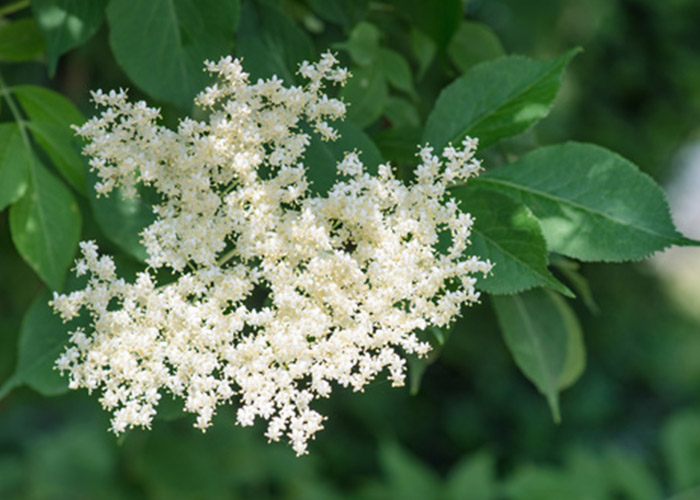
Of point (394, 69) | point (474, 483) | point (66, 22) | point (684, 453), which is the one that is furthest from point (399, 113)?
point (684, 453)

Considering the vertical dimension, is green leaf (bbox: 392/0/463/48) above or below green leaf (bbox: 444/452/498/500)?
above

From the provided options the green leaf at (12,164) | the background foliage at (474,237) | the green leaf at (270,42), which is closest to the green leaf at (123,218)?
the background foliage at (474,237)

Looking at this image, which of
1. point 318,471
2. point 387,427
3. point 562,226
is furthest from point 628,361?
point 562,226

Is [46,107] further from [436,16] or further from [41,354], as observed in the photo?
[436,16]

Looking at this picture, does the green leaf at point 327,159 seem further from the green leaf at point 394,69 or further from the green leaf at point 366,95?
the green leaf at point 394,69

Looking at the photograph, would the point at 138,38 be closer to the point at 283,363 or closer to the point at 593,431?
the point at 283,363

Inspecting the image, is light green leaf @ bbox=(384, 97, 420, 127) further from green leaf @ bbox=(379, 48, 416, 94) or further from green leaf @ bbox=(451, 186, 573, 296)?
green leaf @ bbox=(451, 186, 573, 296)

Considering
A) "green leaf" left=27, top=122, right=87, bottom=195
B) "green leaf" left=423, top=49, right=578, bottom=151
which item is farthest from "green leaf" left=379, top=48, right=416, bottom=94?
"green leaf" left=27, top=122, right=87, bottom=195
